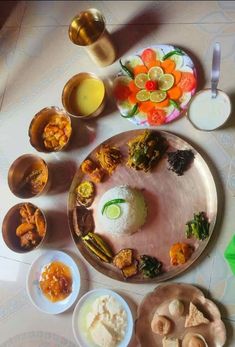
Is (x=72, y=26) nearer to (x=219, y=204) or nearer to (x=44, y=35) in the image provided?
(x=44, y=35)

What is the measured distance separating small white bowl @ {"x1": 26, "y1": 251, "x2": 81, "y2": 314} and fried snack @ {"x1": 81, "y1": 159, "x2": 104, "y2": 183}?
1.29ft

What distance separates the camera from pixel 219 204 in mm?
1912

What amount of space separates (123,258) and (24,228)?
508 mm

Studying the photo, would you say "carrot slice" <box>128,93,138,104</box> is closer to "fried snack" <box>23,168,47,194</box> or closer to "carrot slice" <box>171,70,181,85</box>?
"carrot slice" <box>171,70,181,85</box>

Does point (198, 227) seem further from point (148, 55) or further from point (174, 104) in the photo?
point (148, 55)

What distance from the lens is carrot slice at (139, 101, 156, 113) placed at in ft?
7.10

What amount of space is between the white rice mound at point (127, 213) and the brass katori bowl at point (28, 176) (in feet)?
1.16

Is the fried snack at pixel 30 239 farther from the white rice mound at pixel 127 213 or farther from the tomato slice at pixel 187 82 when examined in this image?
the tomato slice at pixel 187 82

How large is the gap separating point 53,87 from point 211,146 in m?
0.98

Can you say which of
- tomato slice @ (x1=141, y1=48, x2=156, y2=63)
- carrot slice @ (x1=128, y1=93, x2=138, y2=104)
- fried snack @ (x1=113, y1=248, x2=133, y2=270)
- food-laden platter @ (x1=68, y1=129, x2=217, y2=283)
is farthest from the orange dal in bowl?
tomato slice @ (x1=141, y1=48, x2=156, y2=63)

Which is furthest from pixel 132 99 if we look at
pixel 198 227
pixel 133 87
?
pixel 198 227

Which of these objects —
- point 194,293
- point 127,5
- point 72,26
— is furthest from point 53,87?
point 194,293

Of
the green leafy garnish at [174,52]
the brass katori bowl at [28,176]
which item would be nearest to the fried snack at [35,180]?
the brass katori bowl at [28,176]

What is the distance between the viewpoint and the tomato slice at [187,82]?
2127mm
